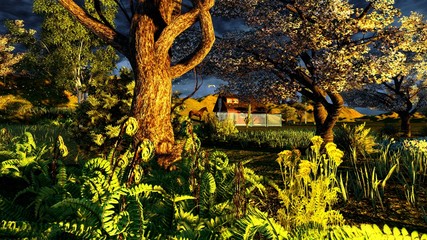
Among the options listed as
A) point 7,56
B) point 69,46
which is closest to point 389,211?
point 69,46

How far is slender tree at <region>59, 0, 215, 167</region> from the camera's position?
578cm

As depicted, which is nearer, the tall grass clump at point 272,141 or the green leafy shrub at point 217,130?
the tall grass clump at point 272,141

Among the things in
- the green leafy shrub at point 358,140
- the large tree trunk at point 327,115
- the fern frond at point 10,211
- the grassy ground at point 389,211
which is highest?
the large tree trunk at point 327,115

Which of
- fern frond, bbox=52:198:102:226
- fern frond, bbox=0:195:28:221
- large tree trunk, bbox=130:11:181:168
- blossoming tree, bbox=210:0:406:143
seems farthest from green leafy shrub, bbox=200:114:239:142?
fern frond, bbox=52:198:102:226

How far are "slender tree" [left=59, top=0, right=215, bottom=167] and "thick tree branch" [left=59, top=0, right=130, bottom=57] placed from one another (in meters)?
0.02

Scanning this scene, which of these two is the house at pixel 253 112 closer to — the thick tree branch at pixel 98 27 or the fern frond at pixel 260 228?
the thick tree branch at pixel 98 27

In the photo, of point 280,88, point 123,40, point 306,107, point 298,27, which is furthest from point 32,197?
point 306,107

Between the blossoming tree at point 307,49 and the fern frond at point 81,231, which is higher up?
the blossoming tree at point 307,49

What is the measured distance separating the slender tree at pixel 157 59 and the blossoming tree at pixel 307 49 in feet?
16.8

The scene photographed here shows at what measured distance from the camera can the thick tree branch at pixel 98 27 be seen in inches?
243

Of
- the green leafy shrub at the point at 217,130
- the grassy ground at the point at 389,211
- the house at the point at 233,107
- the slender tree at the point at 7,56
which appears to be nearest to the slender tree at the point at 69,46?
the slender tree at the point at 7,56

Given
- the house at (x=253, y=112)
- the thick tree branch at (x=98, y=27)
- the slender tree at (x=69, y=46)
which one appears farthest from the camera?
the house at (x=253, y=112)

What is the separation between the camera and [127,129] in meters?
1.59

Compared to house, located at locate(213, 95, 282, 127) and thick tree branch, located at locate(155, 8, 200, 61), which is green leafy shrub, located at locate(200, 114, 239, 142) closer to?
thick tree branch, located at locate(155, 8, 200, 61)
